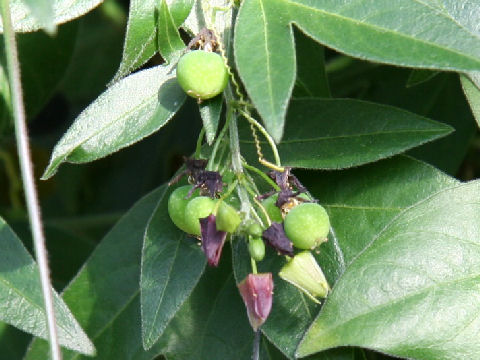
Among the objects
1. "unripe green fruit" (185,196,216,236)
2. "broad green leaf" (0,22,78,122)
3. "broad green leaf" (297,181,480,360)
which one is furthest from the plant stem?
"broad green leaf" (0,22,78,122)

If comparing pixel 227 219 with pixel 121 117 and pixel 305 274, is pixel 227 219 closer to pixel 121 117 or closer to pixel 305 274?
pixel 305 274

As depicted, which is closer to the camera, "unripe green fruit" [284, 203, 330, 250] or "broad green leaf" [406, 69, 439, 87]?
"unripe green fruit" [284, 203, 330, 250]

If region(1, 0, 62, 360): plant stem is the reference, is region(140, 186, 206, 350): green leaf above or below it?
below

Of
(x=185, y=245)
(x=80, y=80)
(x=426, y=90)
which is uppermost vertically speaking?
(x=185, y=245)

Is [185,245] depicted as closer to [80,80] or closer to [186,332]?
[186,332]

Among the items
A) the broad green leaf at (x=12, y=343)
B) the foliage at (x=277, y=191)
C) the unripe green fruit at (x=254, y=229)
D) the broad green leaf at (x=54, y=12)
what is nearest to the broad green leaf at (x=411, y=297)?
the foliage at (x=277, y=191)

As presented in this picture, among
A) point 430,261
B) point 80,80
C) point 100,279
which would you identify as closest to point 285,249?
point 430,261

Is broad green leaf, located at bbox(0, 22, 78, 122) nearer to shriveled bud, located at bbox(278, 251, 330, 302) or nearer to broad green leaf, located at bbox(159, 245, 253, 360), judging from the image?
broad green leaf, located at bbox(159, 245, 253, 360)
